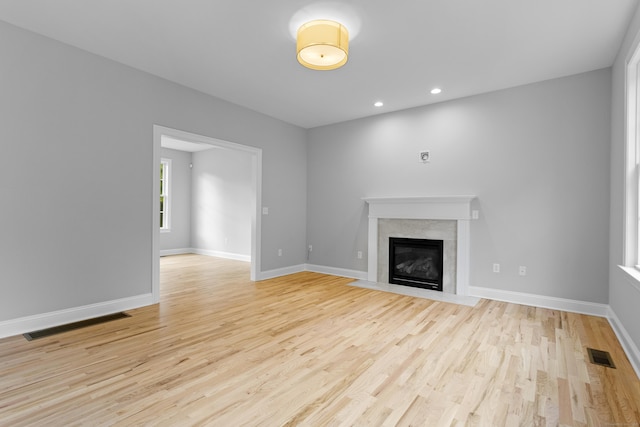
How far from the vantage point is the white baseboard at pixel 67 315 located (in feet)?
9.18

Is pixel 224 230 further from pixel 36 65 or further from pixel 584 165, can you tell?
pixel 584 165

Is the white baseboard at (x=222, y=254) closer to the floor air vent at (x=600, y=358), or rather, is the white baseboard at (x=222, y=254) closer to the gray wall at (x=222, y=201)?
the gray wall at (x=222, y=201)

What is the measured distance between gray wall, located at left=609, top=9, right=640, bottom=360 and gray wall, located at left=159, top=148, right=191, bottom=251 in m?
8.56

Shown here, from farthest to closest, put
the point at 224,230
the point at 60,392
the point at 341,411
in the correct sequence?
the point at 224,230, the point at 60,392, the point at 341,411

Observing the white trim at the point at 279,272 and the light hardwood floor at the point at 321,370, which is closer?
the light hardwood floor at the point at 321,370

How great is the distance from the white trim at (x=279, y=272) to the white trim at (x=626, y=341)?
441 cm

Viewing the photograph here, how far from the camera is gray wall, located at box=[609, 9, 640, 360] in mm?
2479

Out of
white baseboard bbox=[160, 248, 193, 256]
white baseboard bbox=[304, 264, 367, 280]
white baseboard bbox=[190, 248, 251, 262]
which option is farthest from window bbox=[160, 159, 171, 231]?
white baseboard bbox=[304, 264, 367, 280]

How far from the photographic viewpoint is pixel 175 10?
2568 millimetres

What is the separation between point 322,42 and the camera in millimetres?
2586

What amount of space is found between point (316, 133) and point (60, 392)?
17.0 ft

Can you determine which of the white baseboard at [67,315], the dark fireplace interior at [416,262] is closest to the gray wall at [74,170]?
the white baseboard at [67,315]

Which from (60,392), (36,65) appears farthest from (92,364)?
(36,65)

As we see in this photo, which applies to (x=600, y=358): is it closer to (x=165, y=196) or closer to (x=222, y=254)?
(x=222, y=254)
